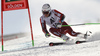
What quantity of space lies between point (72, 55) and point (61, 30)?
8.91 ft

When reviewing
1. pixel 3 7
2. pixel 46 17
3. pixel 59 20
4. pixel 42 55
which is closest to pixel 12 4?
pixel 3 7

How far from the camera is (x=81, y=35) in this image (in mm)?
6191

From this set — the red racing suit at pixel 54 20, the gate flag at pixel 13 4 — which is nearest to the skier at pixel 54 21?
the red racing suit at pixel 54 20

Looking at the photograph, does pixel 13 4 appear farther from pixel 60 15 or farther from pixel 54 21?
pixel 60 15

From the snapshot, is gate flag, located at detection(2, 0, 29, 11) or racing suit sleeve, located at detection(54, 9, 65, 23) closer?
racing suit sleeve, located at detection(54, 9, 65, 23)

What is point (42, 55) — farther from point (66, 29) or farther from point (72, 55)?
point (66, 29)

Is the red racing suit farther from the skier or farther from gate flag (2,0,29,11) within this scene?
gate flag (2,0,29,11)

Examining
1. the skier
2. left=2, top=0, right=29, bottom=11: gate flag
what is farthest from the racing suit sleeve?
left=2, top=0, right=29, bottom=11: gate flag

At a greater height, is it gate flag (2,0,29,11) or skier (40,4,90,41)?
gate flag (2,0,29,11)

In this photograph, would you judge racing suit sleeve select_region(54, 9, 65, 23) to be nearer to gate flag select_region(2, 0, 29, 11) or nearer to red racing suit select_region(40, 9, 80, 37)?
red racing suit select_region(40, 9, 80, 37)

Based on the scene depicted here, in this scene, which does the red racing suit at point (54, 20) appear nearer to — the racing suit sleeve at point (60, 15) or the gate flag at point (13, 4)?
the racing suit sleeve at point (60, 15)

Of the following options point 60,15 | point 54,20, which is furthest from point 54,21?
point 60,15

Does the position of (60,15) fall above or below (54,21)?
above

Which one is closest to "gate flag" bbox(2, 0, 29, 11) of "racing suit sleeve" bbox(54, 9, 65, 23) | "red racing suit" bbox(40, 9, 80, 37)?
"red racing suit" bbox(40, 9, 80, 37)
